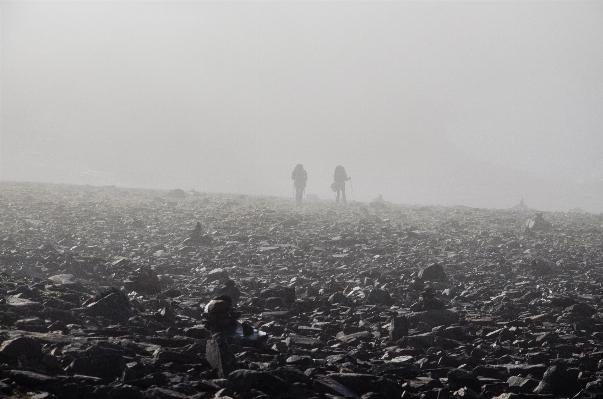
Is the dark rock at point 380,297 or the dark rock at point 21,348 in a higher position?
the dark rock at point 21,348

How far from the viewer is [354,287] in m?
10.3

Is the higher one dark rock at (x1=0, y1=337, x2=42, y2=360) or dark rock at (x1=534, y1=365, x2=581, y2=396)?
dark rock at (x1=0, y1=337, x2=42, y2=360)

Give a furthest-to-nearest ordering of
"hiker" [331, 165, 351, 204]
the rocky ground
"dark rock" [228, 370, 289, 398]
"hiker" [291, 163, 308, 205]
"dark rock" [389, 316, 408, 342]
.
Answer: "hiker" [331, 165, 351, 204] → "hiker" [291, 163, 308, 205] → "dark rock" [389, 316, 408, 342] → the rocky ground → "dark rock" [228, 370, 289, 398]

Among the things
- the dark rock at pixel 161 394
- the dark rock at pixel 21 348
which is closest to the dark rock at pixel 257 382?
the dark rock at pixel 161 394

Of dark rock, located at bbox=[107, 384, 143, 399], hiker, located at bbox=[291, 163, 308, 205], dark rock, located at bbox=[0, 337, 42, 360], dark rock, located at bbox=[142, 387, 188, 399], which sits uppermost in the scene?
hiker, located at bbox=[291, 163, 308, 205]

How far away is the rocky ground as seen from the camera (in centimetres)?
516

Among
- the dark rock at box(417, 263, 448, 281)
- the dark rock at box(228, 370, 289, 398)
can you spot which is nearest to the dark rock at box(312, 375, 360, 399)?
the dark rock at box(228, 370, 289, 398)

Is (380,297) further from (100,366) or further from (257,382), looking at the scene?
(100,366)

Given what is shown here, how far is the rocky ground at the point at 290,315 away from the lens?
203 inches

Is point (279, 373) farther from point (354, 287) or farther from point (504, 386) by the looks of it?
point (354, 287)

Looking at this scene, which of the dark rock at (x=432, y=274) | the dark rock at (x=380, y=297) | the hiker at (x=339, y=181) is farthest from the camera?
the hiker at (x=339, y=181)

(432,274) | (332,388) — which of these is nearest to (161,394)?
(332,388)

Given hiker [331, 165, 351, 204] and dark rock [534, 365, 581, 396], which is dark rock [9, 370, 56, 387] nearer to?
dark rock [534, 365, 581, 396]

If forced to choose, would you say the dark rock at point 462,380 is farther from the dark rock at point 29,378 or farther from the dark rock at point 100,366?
the dark rock at point 29,378
